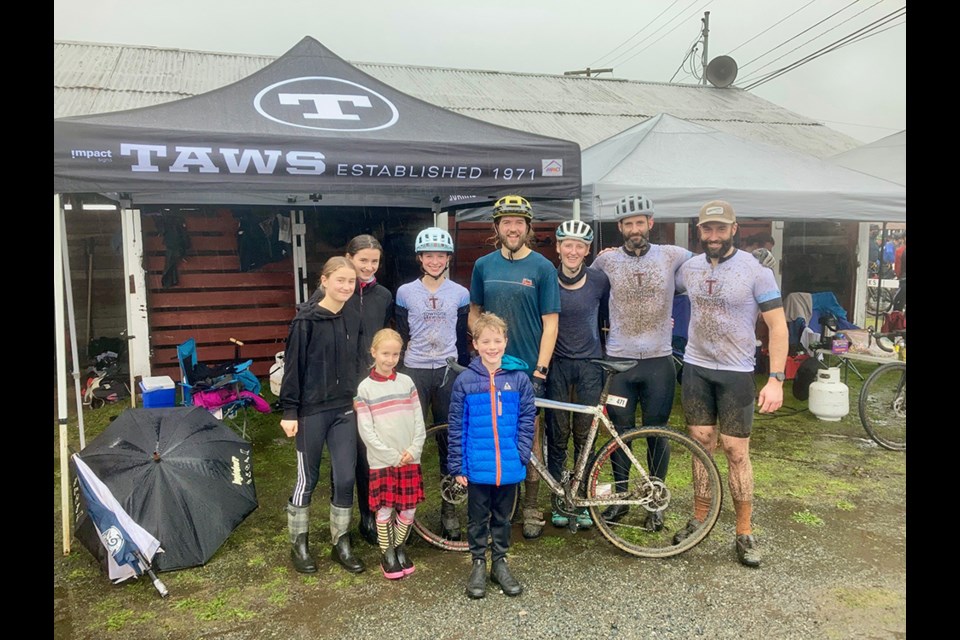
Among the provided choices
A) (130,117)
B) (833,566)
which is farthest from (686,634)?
(130,117)

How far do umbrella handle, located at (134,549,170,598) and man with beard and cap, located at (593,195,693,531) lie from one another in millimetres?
2497

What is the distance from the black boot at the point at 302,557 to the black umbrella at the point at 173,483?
415 mm

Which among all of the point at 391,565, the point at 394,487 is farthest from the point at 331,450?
the point at 391,565

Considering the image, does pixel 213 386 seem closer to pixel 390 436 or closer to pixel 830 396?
pixel 390 436

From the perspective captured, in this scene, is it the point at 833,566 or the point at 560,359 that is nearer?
the point at 833,566

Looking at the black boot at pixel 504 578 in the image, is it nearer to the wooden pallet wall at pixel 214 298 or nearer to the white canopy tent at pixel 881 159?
the wooden pallet wall at pixel 214 298

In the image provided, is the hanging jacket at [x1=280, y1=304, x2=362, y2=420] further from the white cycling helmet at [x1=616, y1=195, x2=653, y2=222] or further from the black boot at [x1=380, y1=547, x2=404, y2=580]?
the white cycling helmet at [x1=616, y1=195, x2=653, y2=222]

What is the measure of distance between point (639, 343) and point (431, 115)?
2149 mm

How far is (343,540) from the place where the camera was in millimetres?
3537

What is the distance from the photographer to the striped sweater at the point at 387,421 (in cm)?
329

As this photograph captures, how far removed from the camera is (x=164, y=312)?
796 centimetres

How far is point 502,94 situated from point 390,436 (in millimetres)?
9163

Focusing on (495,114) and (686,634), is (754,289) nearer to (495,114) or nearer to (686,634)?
(686,634)
